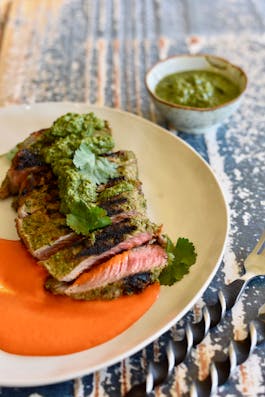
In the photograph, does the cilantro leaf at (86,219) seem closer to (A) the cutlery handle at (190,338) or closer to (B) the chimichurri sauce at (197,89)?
(A) the cutlery handle at (190,338)

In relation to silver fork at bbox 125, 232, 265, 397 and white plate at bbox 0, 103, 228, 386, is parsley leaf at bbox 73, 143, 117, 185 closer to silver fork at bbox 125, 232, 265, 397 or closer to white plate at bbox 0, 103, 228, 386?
white plate at bbox 0, 103, 228, 386

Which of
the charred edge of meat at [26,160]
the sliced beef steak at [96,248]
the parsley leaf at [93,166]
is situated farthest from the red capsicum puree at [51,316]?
the charred edge of meat at [26,160]

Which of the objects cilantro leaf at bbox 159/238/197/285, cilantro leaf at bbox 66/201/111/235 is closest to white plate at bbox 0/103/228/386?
cilantro leaf at bbox 159/238/197/285

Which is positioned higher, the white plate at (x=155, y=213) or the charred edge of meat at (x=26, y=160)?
the charred edge of meat at (x=26, y=160)

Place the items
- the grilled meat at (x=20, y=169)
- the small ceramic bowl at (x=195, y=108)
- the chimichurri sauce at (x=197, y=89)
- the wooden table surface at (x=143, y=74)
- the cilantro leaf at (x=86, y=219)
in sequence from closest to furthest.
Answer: the wooden table surface at (x=143, y=74), the cilantro leaf at (x=86, y=219), the grilled meat at (x=20, y=169), the small ceramic bowl at (x=195, y=108), the chimichurri sauce at (x=197, y=89)

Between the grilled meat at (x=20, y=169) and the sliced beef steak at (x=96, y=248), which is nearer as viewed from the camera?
the sliced beef steak at (x=96, y=248)

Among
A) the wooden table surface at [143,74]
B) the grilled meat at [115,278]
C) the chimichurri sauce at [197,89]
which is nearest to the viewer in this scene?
the wooden table surface at [143,74]
